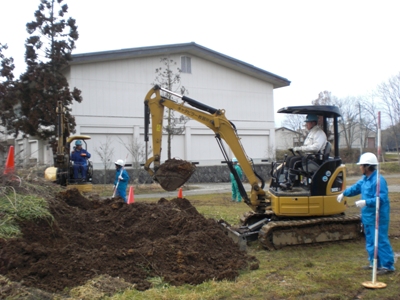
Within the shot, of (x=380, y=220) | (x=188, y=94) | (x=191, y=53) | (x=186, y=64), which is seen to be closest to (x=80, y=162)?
(x=380, y=220)

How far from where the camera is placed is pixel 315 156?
880cm

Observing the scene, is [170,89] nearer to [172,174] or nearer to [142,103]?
[142,103]

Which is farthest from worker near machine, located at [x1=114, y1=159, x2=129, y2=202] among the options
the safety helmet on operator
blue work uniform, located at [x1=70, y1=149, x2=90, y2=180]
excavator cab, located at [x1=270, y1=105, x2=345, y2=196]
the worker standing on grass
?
the worker standing on grass

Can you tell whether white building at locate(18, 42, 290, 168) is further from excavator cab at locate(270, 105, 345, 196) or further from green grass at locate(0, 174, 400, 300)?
excavator cab at locate(270, 105, 345, 196)

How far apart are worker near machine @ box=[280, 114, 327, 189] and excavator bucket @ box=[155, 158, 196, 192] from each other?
2283 millimetres

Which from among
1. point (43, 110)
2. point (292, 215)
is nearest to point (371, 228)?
point (292, 215)

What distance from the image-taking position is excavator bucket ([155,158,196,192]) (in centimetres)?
992

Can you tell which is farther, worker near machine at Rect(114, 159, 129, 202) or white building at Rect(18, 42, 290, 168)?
white building at Rect(18, 42, 290, 168)

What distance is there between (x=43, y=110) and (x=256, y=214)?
19.4 m

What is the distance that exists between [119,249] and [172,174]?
3241mm

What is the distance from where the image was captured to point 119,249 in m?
6.97

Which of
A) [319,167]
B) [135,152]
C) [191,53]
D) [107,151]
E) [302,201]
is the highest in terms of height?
[191,53]

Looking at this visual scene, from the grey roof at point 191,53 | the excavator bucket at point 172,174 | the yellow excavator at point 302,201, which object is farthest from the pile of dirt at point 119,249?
the grey roof at point 191,53

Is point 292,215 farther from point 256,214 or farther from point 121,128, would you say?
point 121,128
